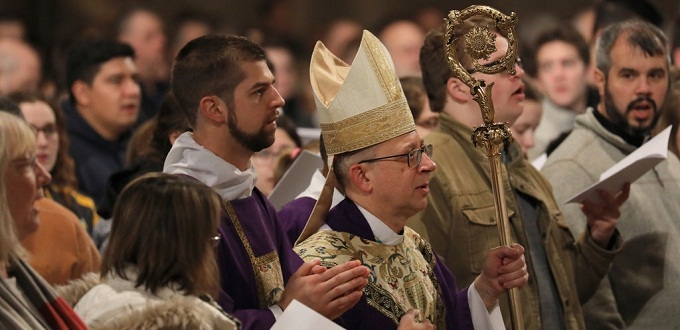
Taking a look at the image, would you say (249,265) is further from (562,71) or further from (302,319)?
(562,71)

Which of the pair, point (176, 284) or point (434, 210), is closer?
point (176, 284)

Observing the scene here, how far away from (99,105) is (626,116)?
3.40 m

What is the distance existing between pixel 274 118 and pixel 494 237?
Answer: 4.54ft

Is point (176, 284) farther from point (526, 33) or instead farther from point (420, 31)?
point (526, 33)

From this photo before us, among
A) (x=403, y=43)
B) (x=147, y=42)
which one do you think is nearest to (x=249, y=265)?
(x=403, y=43)

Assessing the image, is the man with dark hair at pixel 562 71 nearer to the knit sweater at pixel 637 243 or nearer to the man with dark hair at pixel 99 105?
the man with dark hair at pixel 99 105

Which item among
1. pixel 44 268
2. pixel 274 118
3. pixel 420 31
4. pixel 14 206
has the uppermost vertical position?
pixel 420 31

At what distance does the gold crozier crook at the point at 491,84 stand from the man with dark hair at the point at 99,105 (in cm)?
382

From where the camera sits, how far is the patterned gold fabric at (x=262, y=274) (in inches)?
200

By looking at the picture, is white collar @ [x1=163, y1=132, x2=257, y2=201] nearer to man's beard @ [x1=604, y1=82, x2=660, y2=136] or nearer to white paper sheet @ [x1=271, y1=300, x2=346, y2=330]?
white paper sheet @ [x1=271, y1=300, x2=346, y2=330]

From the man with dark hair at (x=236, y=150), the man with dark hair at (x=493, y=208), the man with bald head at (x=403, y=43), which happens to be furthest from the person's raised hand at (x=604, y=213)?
the man with bald head at (x=403, y=43)

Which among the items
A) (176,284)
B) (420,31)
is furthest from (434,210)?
(420,31)

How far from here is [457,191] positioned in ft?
20.5

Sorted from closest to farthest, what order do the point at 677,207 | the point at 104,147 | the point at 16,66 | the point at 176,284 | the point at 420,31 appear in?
the point at 176,284 → the point at 677,207 → the point at 104,147 → the point at 16,66 → the point at 420,31
